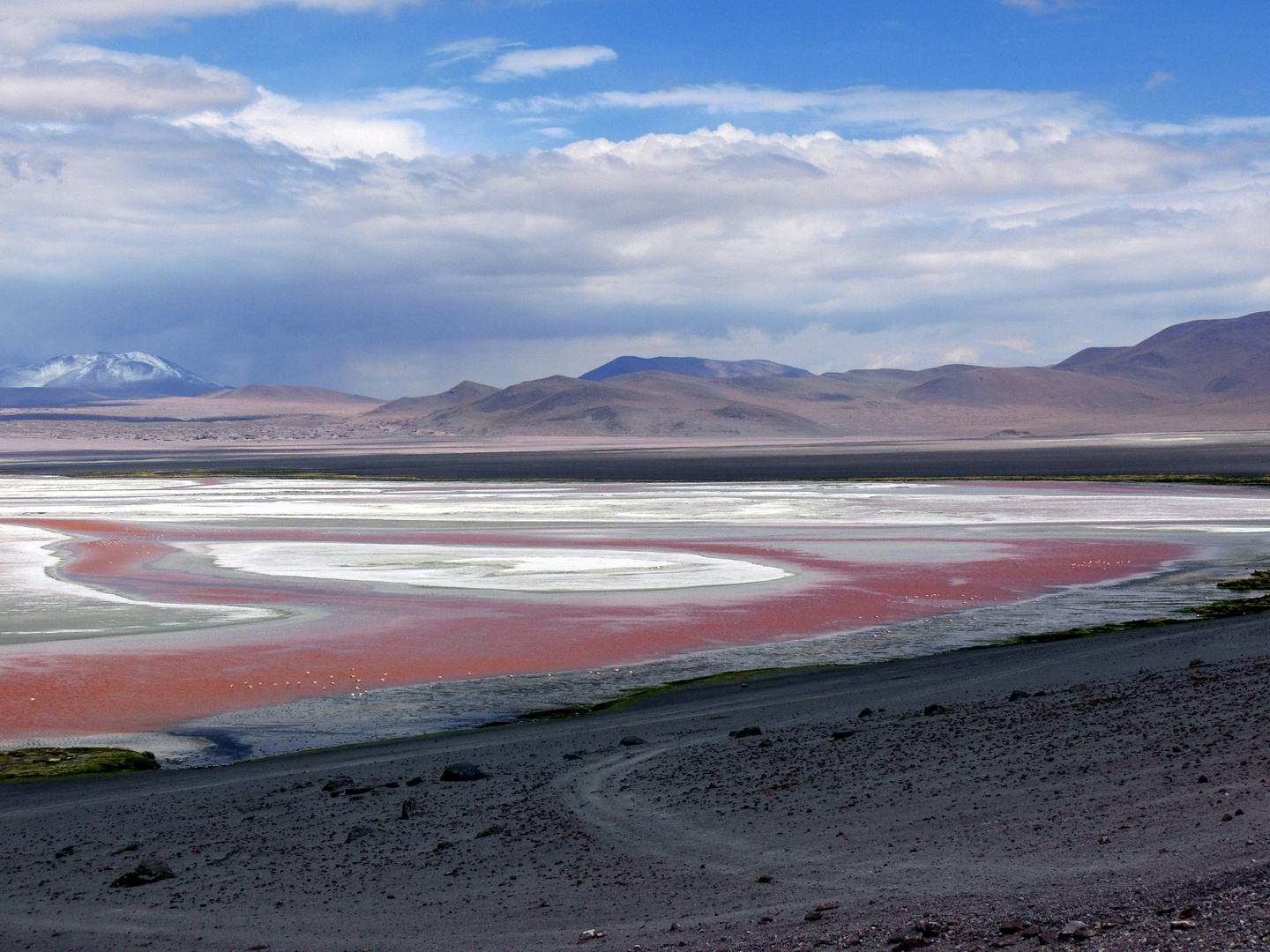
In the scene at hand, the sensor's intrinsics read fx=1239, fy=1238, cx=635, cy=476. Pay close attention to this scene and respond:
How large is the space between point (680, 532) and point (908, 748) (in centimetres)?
2710

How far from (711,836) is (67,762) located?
23.8 ft

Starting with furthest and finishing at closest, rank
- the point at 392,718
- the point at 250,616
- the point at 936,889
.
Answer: the point at 250,616
the point at 392,718
the point at 936,889

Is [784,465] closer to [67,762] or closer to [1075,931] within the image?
[67,762]

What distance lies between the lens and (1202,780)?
796 cm

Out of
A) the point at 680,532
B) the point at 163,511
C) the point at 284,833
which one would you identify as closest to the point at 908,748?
the point at 284,833

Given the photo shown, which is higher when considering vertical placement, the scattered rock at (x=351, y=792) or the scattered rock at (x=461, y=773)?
the scattered rock at (x=461, y=773)

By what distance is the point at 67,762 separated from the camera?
12133 millimetres

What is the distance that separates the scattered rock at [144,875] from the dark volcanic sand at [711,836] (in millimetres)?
129

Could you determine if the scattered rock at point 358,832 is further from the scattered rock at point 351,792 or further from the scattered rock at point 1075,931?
the scattered rock at point 1075,931

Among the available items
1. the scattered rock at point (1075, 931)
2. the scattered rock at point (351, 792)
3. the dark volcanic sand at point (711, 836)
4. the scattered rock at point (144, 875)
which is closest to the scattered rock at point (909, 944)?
the dark volcanic sand at point (711, 836)

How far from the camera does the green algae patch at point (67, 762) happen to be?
1171cm

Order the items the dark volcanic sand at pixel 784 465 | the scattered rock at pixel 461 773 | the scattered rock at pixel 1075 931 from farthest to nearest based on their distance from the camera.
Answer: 1. the dark volcanic sand at pixel 784 465
2. the scattered rock at pixel 461 773
3. the scattered rock at pixel 1075 931

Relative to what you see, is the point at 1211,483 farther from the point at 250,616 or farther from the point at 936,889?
the point at 936,889

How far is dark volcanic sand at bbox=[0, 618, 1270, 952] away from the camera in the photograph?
20.8 feet
